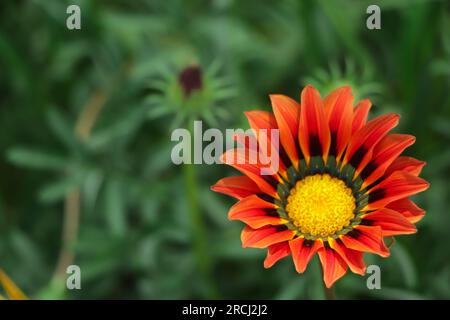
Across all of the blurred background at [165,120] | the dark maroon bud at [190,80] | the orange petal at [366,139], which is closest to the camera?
the orange petal at [366,139]

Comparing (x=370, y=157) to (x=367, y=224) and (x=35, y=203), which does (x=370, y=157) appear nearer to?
(x=367, y=224)

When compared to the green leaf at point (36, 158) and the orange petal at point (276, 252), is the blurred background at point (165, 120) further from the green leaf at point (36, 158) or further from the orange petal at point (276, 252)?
the orange petal at point (276, 252)

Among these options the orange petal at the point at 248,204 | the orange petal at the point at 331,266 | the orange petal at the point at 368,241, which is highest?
the orange petal at the point at 248,204

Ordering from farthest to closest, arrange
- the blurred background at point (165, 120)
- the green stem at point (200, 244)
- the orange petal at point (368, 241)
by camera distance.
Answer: the blurred background at point (165, 120)
the green stem at point (200, 244)
the orange petal at point (368, 241)

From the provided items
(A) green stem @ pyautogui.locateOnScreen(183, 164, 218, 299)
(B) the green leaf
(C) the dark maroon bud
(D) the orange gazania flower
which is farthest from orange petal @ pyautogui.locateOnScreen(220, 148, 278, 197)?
(B) the green leaf

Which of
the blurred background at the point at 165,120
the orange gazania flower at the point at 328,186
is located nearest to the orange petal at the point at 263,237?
the orange gazania flower at the point at 328,186

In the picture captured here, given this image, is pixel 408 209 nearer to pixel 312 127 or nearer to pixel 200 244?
pixel 312 127

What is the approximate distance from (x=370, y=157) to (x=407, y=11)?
89 cm

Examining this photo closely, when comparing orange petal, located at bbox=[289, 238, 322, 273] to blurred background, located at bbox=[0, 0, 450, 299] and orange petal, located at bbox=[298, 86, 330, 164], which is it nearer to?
orange petal, located at bbox=[298, 86, 330, 164]

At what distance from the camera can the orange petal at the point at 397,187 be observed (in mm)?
1275

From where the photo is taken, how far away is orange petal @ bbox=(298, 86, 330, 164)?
1.38 metres

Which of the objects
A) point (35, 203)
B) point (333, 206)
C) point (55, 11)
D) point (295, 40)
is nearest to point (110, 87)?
point (55, 11)

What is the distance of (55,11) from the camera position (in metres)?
2.33

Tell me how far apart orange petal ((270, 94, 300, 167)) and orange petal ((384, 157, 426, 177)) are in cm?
19
